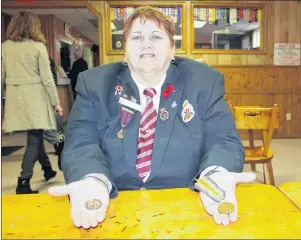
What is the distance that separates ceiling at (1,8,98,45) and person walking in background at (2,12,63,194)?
3.81 metres

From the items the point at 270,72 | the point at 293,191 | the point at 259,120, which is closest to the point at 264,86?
the point at 270,72

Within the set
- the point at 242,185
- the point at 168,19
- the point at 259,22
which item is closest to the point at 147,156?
the point at 242,185

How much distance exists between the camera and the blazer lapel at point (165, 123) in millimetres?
1176

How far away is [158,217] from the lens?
73 cm

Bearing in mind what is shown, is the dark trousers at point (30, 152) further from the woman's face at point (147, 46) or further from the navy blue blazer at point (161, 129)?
the woman's face at point (147, 46)

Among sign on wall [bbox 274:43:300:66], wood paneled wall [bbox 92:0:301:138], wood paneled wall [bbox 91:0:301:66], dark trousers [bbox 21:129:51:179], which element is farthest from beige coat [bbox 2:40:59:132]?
sign on wall [bbox 274:43:300:66]

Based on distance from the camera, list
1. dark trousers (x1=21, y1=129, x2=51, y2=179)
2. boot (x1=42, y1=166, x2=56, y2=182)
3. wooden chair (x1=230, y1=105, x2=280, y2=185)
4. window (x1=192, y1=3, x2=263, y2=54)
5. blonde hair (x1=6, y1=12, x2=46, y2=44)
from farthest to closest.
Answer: window (x1=192, y1=3, x2=263, y2=54) < boot (x1=42, y1=166, x2=56, y2=182) < dark trousers (x1=21, y1=129, x2=51, y2=179) < blonde hair (x1=6, y1=12, x2=46, y2=44) < wooden chair (x1=230, y1=105, x2=280, y2=185)

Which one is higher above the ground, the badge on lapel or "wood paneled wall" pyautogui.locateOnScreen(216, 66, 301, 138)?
"wood paneled wall" pyautogui.locateOnScreen(216, 66, 301, 138)

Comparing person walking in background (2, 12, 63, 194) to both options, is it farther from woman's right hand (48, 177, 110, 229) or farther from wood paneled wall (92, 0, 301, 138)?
wood paneled wall (92, 0, 301, 138)

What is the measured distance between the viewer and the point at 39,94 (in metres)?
3.04

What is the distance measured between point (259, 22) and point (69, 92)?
208 inches

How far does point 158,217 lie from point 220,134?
0.52m

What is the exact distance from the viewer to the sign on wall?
5.82m

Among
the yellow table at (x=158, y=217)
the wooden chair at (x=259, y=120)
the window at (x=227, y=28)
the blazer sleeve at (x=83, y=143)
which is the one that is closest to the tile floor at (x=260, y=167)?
the wooden chair at (x=259, y=120)
